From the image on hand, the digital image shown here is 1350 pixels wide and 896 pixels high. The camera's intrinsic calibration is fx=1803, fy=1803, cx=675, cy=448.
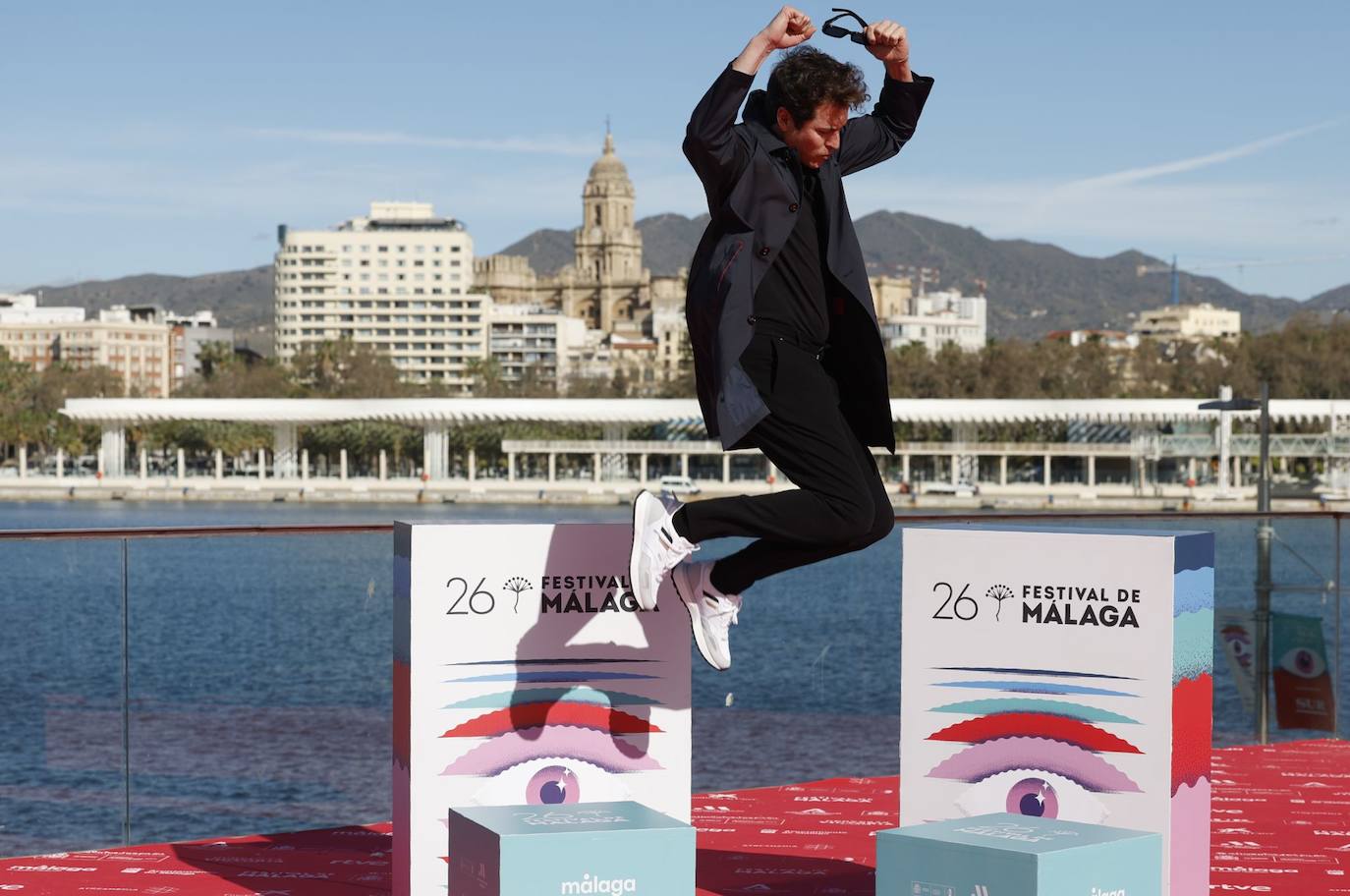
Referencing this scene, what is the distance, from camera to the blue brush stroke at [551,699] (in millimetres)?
3229

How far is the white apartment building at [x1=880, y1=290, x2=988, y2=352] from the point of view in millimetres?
158875

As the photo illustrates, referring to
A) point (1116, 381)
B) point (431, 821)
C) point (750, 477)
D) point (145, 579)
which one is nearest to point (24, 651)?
point (145, 579)

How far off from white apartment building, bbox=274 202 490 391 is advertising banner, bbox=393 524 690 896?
470ft

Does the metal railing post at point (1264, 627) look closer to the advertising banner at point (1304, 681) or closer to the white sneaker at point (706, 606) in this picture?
the advertising banner at point (1304, 681)

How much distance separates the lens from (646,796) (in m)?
3.32

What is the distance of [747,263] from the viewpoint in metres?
3.11

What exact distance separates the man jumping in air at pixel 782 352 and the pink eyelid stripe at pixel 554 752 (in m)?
0.27

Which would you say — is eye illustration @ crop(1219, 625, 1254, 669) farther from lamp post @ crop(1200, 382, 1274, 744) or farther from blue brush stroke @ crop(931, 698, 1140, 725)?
blue brush stroke @ crop(931, 698, 1140, 725)

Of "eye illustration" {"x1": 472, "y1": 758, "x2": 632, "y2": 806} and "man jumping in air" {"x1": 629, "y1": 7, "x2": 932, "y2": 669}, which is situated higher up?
"man jumping in air" {"x1": 629, "y1": 7, "x2": 932, "y2": 669}

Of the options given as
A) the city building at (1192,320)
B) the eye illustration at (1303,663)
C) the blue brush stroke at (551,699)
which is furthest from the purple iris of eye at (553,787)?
the city building at (1192,320)

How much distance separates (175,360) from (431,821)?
502 feet

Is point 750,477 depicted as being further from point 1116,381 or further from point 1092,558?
point 1092,558

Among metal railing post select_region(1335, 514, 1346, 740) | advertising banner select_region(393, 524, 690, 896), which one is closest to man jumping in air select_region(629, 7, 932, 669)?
advertising banner select_region(393, 524, 690, 896)

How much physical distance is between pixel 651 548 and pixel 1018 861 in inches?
36.1
